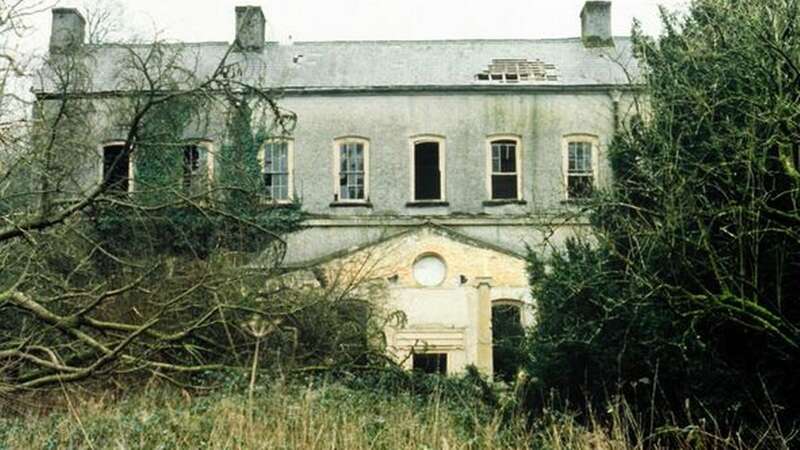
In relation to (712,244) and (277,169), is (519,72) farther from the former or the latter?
(712,244)

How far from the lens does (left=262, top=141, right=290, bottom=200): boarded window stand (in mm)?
26109

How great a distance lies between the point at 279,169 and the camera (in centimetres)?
2627

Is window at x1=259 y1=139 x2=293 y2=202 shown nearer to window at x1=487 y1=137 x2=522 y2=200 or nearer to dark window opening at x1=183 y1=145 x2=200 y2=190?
window at x1=487 y1=137 x2=522 y2=200

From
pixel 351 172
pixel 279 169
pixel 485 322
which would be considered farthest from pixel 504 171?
pixel 279 169

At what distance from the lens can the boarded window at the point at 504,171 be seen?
26.0 m

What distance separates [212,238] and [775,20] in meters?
12.1

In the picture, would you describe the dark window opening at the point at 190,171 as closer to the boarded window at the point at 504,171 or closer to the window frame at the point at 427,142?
the window frame at the point at 427,142

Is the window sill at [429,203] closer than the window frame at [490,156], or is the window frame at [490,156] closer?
the window sill at [429,203]

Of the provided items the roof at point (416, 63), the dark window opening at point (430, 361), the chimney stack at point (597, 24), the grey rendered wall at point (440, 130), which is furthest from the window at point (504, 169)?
the dark window opening at point (430, 361)

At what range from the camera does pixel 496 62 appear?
27000 millimetres

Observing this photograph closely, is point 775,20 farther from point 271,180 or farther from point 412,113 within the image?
point 271,180

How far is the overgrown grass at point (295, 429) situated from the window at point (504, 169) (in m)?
14.2

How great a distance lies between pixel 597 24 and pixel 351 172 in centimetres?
791

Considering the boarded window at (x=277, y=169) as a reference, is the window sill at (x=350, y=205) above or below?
below
